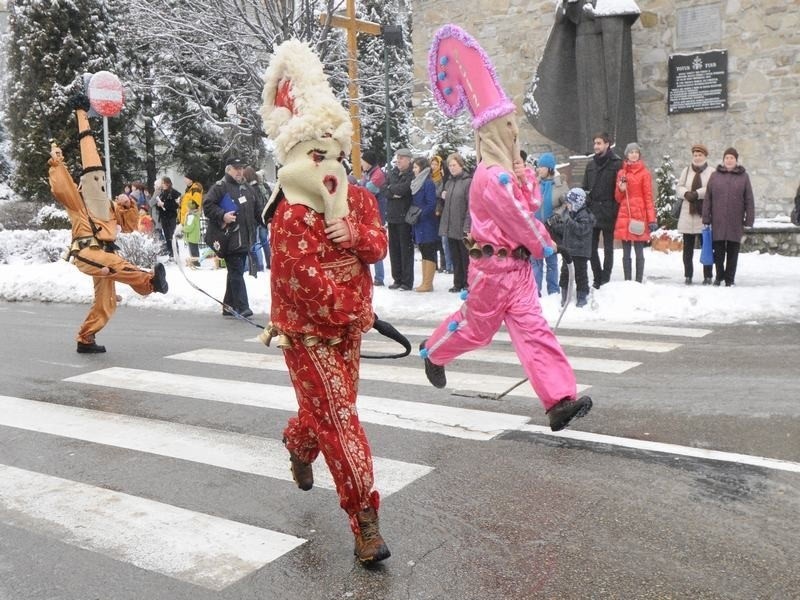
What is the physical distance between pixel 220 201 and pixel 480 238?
20.4ft

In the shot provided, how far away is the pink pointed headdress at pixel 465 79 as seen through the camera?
18.0ft

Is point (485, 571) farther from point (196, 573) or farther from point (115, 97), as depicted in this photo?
point (115, 97)

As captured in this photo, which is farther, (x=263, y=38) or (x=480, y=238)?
(x=263, y=38)

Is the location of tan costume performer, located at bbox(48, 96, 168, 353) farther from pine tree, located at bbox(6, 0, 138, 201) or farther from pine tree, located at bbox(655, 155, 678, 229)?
pine tree, located at bbox(6, 0, 138, 201)

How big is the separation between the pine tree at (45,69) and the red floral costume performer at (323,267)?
24.2 metres

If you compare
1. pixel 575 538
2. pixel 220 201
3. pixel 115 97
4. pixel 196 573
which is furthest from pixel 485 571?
pixel 115 97

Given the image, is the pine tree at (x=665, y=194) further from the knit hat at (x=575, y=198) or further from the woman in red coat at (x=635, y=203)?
the knit hat at (x=575, y=198)

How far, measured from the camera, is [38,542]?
4.05m

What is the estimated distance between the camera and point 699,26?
50.6 ft

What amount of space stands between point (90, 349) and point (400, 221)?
16.4ft

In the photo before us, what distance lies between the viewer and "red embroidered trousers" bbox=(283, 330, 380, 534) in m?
3.62

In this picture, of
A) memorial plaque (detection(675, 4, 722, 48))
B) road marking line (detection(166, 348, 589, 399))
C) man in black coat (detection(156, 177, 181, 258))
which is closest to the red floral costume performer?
road marking line (detection(166, 348, 589, 399))

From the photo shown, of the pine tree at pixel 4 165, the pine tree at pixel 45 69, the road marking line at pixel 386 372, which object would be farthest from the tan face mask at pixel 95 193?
the pine tree at pixel 4 165

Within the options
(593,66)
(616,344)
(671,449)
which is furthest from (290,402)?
(593,66)
